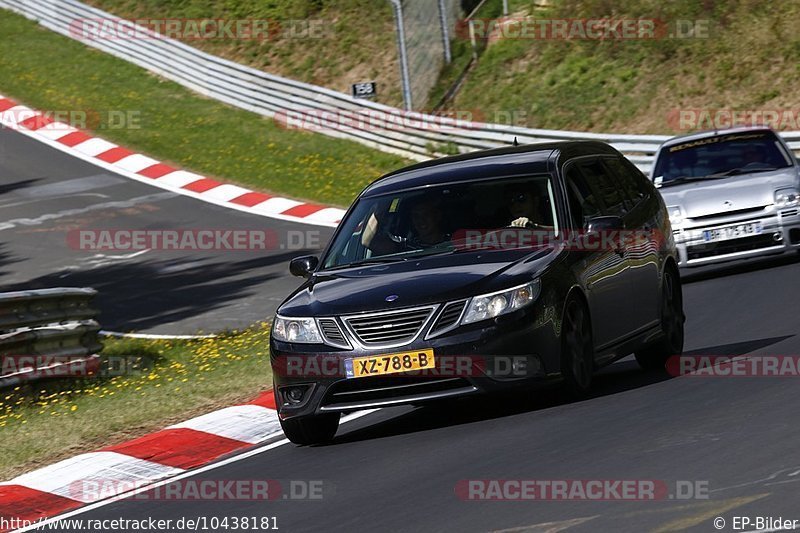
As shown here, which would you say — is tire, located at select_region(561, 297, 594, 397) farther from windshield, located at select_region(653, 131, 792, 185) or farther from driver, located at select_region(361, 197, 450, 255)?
windshield, located at select_region(653, 131, 792, 185)

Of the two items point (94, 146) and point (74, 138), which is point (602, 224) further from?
point (74, 138)

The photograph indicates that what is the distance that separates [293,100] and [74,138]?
15.7 feet

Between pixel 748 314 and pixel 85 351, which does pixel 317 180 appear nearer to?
pixel 85 351

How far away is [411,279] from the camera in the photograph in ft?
29.5

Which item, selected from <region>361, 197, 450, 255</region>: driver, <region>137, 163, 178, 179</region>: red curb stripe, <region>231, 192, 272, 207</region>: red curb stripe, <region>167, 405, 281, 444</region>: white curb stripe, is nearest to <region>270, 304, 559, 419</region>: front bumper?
<region>361, 197, 450, 255</region>: driver

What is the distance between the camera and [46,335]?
46.5 feet

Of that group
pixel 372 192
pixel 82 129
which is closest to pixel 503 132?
pixel 82 129

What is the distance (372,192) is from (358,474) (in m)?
2.63

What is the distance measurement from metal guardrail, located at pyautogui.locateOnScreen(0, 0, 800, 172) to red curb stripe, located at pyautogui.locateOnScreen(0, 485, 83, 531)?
14620 millimetres

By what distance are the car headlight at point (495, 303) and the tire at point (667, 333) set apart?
7.27 feet

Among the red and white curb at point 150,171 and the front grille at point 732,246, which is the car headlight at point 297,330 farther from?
the red and white curb at point 150,171

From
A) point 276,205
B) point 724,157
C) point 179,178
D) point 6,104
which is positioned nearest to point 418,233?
point 724,157

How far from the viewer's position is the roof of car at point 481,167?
391 inches

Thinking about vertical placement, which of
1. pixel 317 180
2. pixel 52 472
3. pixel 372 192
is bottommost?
pixel 317 180
